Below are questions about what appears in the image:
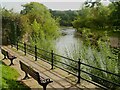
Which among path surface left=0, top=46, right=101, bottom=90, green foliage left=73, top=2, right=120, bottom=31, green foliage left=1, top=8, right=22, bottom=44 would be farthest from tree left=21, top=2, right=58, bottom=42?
path surface left=0, top=46, right=101, bottom=90

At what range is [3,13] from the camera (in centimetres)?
2762

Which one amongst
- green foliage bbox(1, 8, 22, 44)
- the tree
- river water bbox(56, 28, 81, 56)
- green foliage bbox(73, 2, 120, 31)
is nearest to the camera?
green foliage bbox(73, 2, 120, 31)

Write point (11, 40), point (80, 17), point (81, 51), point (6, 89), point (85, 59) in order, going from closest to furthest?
point (6, 89) < point (85, 59) < point (81, 51) < point (11, 40) < point (80, 17)

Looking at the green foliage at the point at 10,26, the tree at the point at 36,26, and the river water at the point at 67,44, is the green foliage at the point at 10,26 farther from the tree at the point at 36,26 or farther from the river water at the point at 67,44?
the river water at the point at 67,44

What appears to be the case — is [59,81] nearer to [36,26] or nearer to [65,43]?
[36,26]

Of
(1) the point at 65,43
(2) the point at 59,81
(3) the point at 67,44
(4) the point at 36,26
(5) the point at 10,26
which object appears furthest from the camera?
(1) the point at 65,43

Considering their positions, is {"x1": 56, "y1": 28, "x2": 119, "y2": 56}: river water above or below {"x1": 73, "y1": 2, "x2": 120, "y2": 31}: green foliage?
below

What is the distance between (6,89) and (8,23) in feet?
68.2

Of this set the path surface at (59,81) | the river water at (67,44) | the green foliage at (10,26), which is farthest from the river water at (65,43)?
the green foliage at (10,26)

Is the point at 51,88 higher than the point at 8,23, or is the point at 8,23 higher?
the point at 8,23

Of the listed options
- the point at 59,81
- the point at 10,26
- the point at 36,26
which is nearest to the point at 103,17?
the point at 36,26

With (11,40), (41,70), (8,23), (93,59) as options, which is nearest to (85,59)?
(93,59)

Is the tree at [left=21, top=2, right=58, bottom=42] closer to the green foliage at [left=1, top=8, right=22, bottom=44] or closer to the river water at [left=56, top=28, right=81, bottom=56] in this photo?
the green foliage at [left=1, top=8, right=22, bottom=44]

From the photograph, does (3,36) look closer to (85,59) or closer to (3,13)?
(3,13)
